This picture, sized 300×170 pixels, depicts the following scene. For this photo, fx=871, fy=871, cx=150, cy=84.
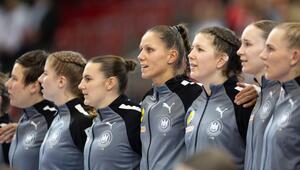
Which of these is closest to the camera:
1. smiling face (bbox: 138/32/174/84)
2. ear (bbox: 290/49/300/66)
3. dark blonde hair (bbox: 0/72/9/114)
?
ear (bbox: 290/49/300/66)

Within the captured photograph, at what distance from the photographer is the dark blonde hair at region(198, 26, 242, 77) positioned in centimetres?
555

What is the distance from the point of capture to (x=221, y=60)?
5.54 m

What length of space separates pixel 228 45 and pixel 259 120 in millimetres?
680

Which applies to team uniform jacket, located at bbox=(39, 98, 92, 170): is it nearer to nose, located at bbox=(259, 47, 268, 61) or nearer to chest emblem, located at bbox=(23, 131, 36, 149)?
chest emblem, located at bbox=(23, 131, 36, 149)

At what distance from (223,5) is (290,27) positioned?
206 inches

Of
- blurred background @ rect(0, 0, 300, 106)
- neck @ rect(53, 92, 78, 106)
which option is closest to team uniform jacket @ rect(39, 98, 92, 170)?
neck @ rect(53, 92, 78, 106)

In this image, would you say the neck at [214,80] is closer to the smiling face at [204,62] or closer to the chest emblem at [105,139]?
the smiling face at [204,62]

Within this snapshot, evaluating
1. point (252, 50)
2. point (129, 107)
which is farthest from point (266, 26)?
point (129, 107)

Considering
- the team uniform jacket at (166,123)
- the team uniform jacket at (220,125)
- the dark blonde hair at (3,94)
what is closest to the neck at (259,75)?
the team uniform jacket at (220,125)

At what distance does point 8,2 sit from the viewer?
13258 mm

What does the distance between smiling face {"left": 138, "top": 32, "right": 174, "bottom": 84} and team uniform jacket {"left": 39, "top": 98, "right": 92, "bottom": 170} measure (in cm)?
76

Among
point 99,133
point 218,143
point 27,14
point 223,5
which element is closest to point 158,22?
point 223,5

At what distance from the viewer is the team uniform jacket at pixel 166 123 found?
222 inches

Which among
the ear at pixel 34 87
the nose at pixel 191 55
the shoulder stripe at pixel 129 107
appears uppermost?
the nose at pixel 191 55
